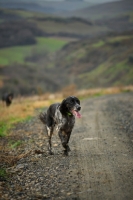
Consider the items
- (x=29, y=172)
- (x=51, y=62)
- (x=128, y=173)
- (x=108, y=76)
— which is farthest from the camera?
(x=51, y=62)

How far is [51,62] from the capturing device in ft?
426

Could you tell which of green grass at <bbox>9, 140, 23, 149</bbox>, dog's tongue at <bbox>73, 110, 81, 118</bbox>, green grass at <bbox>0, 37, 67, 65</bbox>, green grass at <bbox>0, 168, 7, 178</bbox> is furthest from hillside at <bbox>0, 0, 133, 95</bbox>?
green grass at <bbox>0, 168, 7, 178</bbox>

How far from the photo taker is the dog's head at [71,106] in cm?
795

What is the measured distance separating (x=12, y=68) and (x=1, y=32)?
96.0 feet

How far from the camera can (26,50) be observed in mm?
122062

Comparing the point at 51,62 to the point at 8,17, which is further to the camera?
the point at 8,17

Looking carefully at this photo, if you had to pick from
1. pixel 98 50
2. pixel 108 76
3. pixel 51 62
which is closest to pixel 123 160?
pixel 108 76

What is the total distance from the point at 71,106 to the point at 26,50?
116625 mm

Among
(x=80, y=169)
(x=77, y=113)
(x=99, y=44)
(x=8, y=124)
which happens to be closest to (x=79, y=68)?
(x=99, y=44)

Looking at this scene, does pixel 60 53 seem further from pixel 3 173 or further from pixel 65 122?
pixel 3 173

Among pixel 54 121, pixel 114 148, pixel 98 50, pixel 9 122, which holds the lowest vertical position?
pixel 98 50

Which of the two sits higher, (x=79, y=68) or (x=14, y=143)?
(x=14, y=143)

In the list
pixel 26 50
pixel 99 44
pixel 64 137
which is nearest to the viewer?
pixel 64 137

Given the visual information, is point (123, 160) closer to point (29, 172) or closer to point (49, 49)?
point (29, 172)
